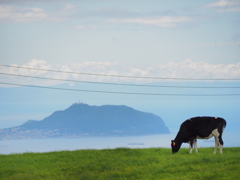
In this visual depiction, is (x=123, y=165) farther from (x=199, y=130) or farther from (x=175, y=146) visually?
(x=199, y=130)

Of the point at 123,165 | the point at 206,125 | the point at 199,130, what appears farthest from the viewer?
the point at 199,130

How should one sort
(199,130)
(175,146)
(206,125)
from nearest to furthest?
1. (206,125)
2. (199,130)
3. (175,146)

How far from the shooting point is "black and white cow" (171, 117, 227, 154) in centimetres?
3066

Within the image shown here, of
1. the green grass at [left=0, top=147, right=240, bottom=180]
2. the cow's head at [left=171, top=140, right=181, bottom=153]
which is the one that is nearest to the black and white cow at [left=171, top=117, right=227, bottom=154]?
the cow's head at [left=171, top=140, right=181, bottom=153]

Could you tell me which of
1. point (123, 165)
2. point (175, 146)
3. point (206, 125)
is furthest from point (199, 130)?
point (123, 165)

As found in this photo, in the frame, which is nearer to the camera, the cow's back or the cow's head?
the cow's back

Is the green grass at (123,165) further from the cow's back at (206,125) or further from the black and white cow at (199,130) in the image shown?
the cow's back at (206,125)

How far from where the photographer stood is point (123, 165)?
1128 inches

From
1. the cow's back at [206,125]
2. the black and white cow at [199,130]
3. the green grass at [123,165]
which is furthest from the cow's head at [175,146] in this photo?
the cow's back at [206,125]

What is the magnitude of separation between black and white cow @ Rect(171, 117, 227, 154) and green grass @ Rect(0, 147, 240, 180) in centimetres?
100

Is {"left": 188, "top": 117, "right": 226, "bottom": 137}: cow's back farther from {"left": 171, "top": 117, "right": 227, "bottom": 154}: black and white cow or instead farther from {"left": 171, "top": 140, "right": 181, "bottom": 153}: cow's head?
{"left": 171, "top": 140, "right": 181, "bottom": 153}: cow's head

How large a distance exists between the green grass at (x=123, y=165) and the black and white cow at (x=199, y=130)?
100cm

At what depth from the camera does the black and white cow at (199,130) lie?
30656 mm

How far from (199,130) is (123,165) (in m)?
6.57
